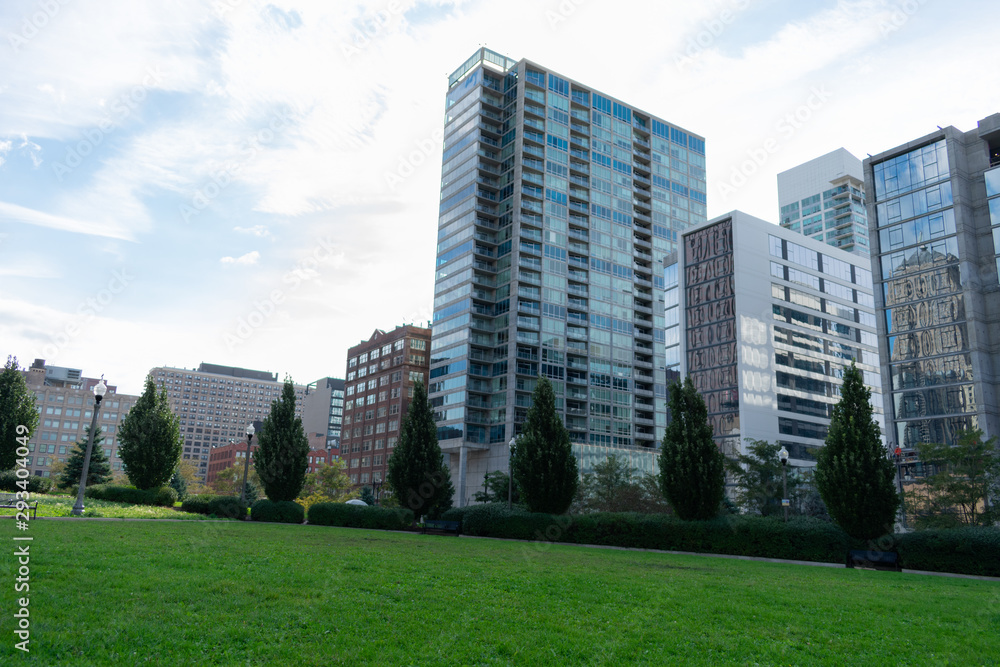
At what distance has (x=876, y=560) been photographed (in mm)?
25172

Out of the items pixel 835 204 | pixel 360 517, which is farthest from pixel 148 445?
pixel 835 204

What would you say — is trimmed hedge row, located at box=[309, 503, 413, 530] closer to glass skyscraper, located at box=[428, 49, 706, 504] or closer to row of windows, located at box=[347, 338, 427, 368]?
glass skyscraper, located at box=[428, 49, 706, 504]

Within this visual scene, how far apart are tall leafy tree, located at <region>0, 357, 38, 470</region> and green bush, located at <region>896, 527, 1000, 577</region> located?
46.6 metres

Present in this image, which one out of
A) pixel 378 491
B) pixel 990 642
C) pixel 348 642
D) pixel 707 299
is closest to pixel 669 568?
pixel 990 642

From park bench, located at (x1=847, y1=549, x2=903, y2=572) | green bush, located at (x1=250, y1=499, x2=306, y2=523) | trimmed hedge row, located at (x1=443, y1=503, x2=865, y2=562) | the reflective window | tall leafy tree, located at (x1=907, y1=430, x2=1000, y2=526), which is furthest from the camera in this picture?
the reflective window

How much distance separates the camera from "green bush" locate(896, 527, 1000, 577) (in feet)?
80.6

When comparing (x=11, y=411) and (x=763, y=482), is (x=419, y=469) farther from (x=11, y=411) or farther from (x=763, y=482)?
(x=763, y=482)

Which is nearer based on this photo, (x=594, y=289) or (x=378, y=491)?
(x=378, y=491)

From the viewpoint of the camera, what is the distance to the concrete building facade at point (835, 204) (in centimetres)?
18425

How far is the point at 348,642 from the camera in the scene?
28.0 ft

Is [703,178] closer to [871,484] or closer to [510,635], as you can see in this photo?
[871,484]

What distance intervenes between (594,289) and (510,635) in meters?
107

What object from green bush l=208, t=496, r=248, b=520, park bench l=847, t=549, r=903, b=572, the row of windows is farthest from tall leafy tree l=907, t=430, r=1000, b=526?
the row of windows

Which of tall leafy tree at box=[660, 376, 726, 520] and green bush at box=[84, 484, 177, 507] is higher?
tall leafy tree at box=[660, 376, 726, 520]
